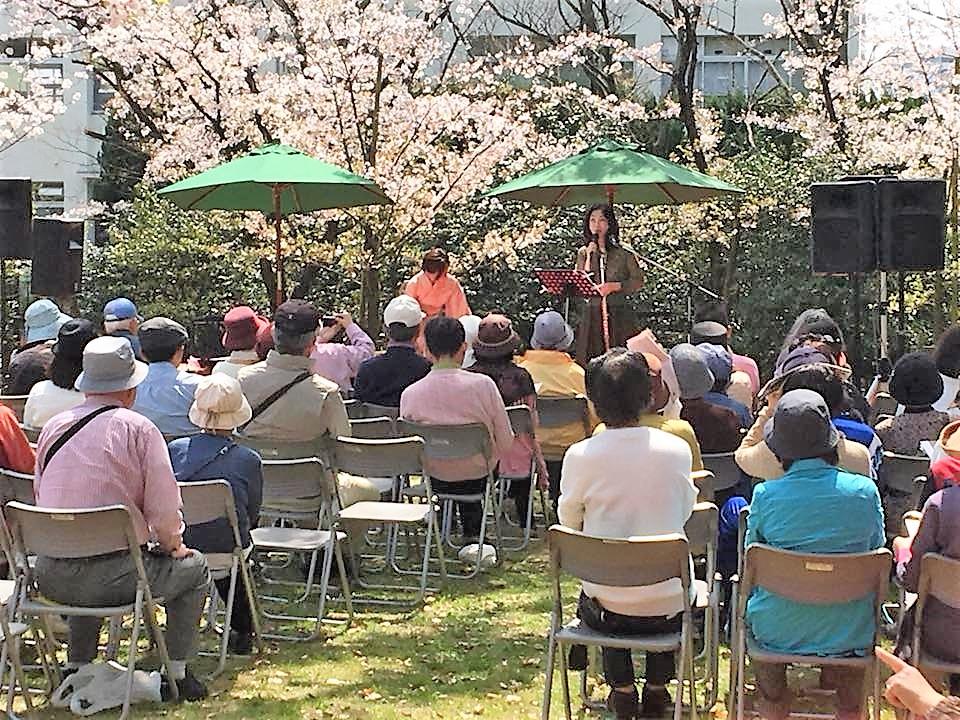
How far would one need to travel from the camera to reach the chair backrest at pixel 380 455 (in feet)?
20.6

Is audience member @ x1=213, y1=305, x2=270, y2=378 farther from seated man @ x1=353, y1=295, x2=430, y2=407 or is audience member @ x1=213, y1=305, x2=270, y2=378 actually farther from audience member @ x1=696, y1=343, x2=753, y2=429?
audience member @ x1=696, y1=343, x2=753, y2=429

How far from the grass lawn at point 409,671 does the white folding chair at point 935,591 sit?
3.07 feet

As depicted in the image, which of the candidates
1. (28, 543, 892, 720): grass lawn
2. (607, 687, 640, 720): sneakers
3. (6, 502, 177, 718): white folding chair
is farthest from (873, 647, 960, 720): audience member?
(6, 502, 177, 718): white folding chair

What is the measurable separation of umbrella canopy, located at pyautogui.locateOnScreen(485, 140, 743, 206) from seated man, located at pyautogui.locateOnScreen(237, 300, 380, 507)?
345cm

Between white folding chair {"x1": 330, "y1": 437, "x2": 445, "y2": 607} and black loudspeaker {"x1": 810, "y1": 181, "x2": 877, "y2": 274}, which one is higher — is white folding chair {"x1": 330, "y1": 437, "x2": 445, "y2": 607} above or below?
below

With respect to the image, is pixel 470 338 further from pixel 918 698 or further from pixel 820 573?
pixel 918 698

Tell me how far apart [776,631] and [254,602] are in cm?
232

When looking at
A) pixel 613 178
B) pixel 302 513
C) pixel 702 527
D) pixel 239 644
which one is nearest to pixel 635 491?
pixel 702 527

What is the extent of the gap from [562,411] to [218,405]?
2951mm

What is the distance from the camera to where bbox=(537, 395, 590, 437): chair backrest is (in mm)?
7812

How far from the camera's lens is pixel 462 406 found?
6.90 metres

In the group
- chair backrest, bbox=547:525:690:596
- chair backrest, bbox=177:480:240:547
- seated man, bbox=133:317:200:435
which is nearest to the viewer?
chair backrest, bbox=547:525:690:596

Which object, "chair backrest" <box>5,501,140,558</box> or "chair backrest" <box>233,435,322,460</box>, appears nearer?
"chair backrest" <box>5,501,140,558</box>

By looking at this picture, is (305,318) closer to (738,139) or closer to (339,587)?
(339,587)
